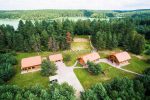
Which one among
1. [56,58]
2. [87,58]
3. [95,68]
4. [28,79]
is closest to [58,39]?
[56,58]

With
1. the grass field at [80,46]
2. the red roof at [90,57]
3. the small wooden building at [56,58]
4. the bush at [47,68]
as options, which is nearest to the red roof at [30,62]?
the small wooden building at [56,58]

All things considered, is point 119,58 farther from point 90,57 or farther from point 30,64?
point 30,64

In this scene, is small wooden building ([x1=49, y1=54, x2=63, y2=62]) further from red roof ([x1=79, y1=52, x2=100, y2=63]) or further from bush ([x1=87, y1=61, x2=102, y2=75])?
bush ([x1=87, y1=61, x2=102, y2=75])

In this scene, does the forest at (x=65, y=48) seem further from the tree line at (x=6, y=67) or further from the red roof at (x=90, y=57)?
the red roof at (x=90, y=57)

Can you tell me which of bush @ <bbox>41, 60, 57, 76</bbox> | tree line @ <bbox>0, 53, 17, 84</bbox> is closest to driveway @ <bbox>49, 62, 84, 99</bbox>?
bush @ <bbox>41, 60, 57, 76</bbox>

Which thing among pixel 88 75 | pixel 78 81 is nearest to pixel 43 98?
pixel 78 81

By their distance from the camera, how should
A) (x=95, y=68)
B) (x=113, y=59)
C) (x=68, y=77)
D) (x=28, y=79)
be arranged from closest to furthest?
(x=28, y=79)
(x=68, y=77)
(x=95, y=68)
(x=113, y=59)

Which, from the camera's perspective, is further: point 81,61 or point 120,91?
point 81,61
